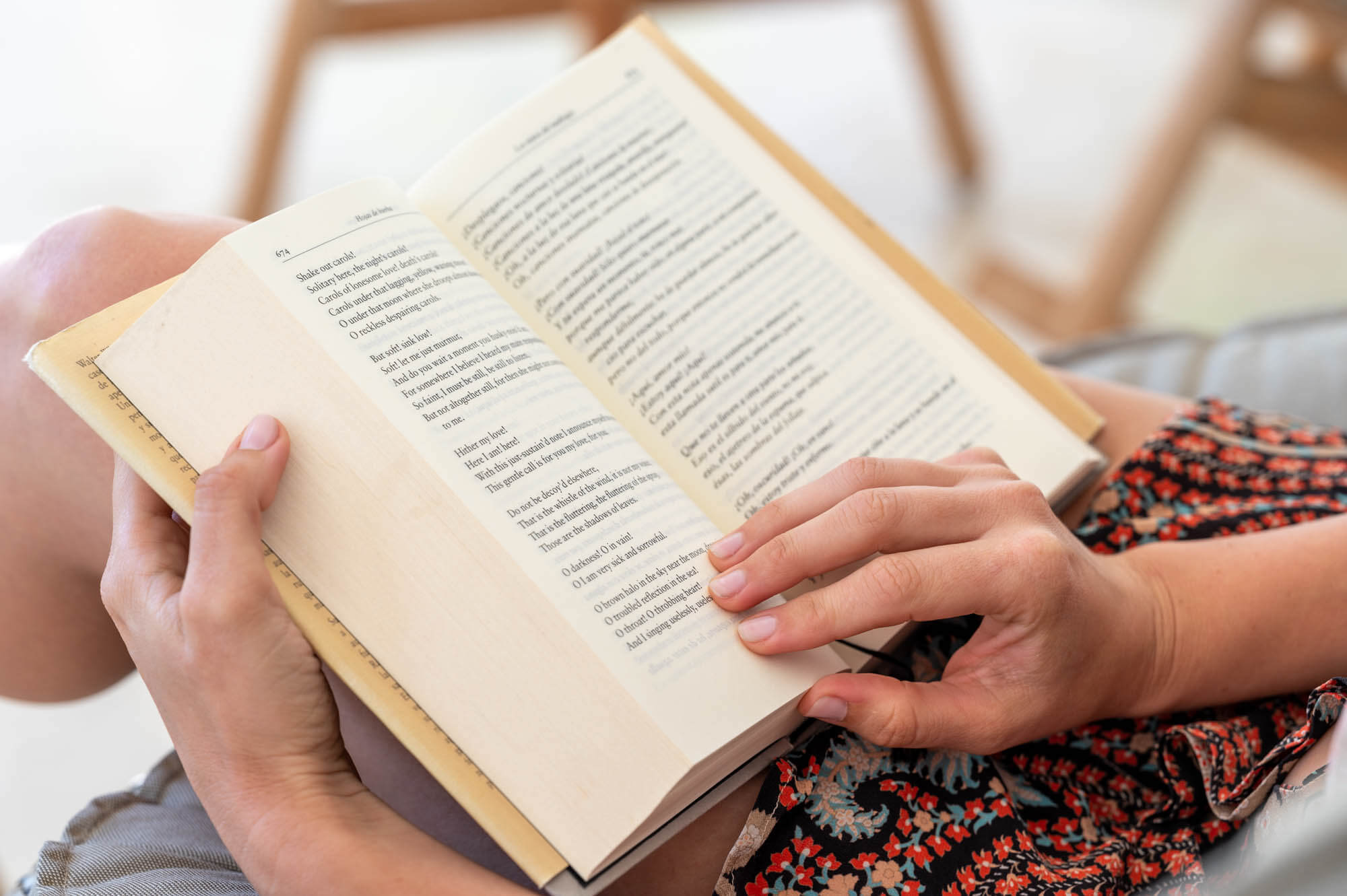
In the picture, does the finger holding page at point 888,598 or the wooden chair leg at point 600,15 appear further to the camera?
the wooden chair leg at point 600,15

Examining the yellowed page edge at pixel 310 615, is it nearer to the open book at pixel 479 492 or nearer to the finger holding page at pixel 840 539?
the open book at pixel 479 492

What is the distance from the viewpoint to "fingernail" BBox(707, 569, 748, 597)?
1.62 feet

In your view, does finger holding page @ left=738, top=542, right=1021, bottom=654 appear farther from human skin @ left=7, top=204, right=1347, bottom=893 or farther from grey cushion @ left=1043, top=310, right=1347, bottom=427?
grey cushion @ left=1043, top=310, right=1347, bottom=427

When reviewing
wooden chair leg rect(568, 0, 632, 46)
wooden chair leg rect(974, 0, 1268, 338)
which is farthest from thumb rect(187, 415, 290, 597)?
wooden chair leg rect(974, 0, 1268, 338)

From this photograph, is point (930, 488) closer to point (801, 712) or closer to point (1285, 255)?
point (801, 712)

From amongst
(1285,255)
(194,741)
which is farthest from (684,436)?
(1285,255)

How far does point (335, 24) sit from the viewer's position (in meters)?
1.50

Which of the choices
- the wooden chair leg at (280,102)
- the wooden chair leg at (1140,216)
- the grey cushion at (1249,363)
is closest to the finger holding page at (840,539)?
the grey cushion at (1249,363)

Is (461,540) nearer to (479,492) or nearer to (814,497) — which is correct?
(479,492)

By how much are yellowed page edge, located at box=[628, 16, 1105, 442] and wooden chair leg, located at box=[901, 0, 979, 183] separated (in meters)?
1.15

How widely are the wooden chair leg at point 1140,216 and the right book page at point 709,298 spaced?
88cm

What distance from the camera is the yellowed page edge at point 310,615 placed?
466mm

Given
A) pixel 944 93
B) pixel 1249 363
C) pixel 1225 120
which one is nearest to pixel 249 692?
pixel 1249 363

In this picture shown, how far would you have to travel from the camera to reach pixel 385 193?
55 centimetres
